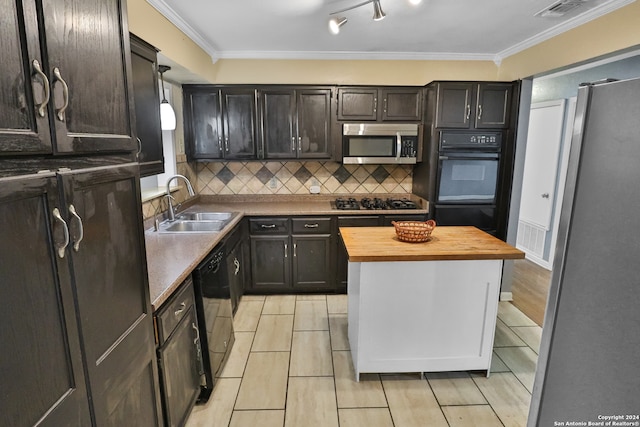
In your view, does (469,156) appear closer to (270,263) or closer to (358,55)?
(358,55)

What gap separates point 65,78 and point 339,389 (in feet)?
7.17

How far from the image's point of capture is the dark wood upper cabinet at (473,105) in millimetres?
3363

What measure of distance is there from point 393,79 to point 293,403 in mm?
3209

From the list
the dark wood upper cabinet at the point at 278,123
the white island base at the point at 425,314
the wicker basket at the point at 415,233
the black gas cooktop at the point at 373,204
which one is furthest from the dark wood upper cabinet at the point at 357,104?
the white island base at the point at 425,314

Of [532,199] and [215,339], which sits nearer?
[215,339]

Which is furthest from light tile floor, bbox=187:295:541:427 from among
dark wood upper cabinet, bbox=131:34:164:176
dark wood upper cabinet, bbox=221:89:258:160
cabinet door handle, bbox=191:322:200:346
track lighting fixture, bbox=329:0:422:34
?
track lighting fixture, bbox=329:0:422:34

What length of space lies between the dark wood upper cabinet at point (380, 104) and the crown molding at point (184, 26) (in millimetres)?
1327

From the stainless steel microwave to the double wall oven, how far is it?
31 cm

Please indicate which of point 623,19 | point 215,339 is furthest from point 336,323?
point 623,19

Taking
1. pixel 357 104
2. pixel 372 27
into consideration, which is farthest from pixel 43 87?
pixel 357 104

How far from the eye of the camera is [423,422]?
1.99 metres

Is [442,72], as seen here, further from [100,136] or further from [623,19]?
[100,136]

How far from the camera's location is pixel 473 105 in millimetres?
3389

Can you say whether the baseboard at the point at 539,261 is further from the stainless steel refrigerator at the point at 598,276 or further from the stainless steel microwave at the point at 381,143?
the stainless steel refrigerator at the point at 598,276
